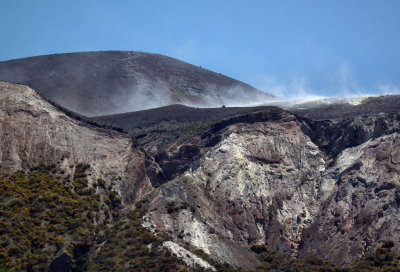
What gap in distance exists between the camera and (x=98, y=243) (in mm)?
43188

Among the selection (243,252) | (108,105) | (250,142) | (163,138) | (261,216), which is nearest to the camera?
(243,252)

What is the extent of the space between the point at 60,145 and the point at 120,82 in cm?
6450

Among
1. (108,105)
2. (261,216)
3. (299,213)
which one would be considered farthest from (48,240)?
(108,105)

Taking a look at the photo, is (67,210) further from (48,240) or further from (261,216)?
(261,216)

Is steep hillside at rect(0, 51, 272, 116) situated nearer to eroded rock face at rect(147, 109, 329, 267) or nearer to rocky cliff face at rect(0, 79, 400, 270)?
rocky cliff face at rect(0, 79, 400, 270)

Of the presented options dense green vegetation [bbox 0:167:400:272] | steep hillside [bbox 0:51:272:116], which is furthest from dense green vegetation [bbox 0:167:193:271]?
steep hillside [bbox 0:51:272:116]

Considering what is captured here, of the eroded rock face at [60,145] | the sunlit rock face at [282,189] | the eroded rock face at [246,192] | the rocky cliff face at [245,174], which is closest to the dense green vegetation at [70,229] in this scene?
the rocky cliff face at [245,174]

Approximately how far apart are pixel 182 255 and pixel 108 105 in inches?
2754

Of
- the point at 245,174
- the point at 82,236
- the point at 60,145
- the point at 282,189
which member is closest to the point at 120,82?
the point at 60,145

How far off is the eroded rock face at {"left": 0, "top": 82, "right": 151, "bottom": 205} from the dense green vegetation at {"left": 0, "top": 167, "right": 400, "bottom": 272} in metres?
2.01

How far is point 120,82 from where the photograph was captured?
118 m

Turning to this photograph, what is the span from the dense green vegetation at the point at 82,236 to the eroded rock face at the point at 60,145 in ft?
6.60

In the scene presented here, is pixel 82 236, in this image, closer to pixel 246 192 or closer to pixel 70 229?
pixel 70 229

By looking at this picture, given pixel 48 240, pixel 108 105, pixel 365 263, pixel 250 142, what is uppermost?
pixel 108 105
